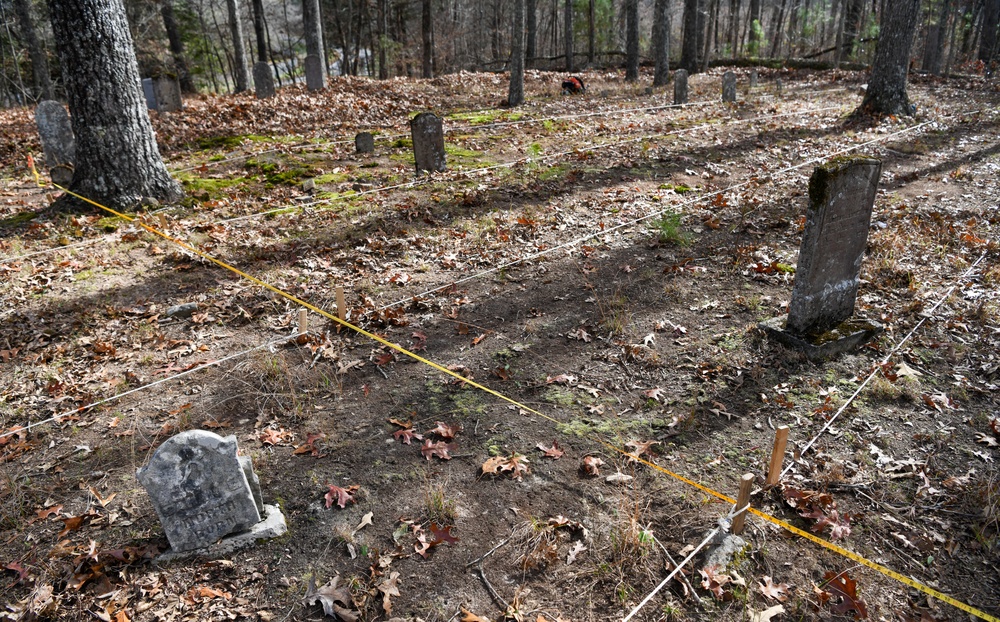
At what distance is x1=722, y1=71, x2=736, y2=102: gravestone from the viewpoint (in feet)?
60.4

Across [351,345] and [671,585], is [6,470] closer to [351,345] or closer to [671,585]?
[351,345]

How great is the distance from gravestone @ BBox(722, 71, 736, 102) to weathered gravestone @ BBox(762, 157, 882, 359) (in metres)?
15.1

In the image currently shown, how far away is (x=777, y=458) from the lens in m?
3.71

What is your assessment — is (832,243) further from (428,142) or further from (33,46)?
(33,46)

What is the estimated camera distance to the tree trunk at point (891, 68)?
45.6ft

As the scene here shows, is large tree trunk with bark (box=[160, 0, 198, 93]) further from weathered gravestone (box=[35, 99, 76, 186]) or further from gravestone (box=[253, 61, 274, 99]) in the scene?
weathered gravestone (box=[35, 99, 76, 186])

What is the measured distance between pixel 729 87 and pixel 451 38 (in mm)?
23660

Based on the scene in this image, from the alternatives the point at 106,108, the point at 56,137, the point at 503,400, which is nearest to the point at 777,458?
the point at 503,400

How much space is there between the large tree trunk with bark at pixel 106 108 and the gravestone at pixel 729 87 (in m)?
16.5

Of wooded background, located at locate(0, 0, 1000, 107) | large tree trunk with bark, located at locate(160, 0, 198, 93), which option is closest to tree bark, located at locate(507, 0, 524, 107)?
wooded background, located at locate(0, 0, 1000, 107)

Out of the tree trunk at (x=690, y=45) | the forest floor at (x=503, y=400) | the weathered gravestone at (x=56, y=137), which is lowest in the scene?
the forest floor at (x=503, y=400)

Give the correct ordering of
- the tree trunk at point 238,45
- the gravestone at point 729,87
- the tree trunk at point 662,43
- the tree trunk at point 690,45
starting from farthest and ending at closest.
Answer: the tree trunk at point 690,45 → the tree trunk at point 662,43 → the tree trunk at point 238,45 → the gravestone at point 729,87

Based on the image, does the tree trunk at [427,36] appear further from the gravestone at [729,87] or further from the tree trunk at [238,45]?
the gravestone at [729,87]

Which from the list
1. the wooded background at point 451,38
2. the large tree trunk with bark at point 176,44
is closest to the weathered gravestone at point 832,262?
the wooded background at point 451,38
